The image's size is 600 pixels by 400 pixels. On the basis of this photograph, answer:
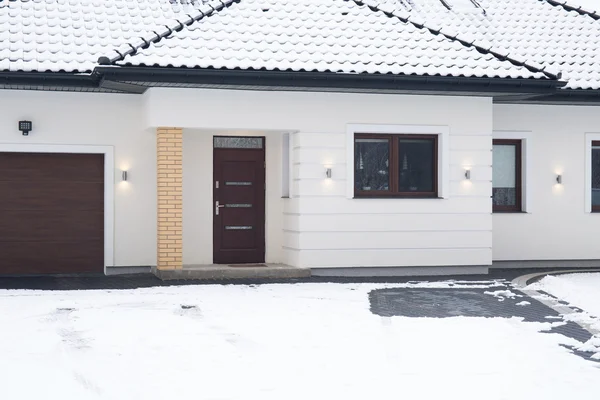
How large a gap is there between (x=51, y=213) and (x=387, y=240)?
19.5 ft

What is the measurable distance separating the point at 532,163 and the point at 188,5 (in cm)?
746

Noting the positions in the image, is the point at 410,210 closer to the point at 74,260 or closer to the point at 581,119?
the point at 581,119

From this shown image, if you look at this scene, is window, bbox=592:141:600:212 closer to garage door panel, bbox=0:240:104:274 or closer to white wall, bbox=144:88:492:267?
white wall, bbox=144:88:492:267

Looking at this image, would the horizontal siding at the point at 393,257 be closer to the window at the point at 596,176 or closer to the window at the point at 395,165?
the window at the point at 395,165

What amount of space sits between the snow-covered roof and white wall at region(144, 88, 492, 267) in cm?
71

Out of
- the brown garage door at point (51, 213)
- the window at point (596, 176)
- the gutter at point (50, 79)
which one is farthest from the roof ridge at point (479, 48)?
the brown garage door at point (51, 213)

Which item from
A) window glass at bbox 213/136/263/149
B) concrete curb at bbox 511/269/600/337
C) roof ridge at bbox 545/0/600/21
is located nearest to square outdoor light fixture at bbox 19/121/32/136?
window glass at bbox 213/136/263/149

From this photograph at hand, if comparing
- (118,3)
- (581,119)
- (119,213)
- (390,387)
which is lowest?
(390,387)

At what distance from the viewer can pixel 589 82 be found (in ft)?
59.3

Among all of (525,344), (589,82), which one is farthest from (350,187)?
(525,344)

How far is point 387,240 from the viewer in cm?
1641

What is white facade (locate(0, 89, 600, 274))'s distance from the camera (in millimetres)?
16062

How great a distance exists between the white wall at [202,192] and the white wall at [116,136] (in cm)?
61

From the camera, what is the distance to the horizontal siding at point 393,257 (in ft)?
53.0
